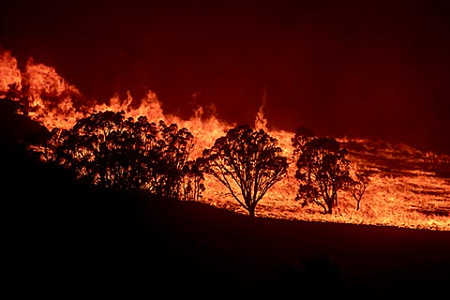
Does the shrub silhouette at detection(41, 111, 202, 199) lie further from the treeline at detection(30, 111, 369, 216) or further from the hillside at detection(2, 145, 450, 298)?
the hillside at detection(2, 145, 450, 298)

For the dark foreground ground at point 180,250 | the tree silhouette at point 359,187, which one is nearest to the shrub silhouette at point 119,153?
the dark foreground ground at point 180,250

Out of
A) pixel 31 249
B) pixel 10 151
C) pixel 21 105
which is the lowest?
pixel 31 249

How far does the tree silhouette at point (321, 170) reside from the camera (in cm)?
4141

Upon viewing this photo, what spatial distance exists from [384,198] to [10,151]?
126 ft

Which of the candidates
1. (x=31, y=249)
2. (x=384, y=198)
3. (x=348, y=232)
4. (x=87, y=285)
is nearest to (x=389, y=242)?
(x=348, y=232)

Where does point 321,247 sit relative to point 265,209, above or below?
below

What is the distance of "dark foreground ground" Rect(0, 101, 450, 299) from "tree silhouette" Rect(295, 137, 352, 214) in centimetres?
697

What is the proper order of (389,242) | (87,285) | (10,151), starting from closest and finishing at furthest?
(87,285), (389,242), (10,151)

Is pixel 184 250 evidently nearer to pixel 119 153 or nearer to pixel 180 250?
pixel 180 250

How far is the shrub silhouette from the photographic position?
3616cm

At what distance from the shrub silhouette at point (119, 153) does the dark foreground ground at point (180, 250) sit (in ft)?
11.8

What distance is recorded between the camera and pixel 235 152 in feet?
121

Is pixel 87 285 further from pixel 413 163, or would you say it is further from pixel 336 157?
pixel 413 163

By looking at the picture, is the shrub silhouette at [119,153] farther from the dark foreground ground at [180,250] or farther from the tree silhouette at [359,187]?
the tree silhouette at [359,187]
